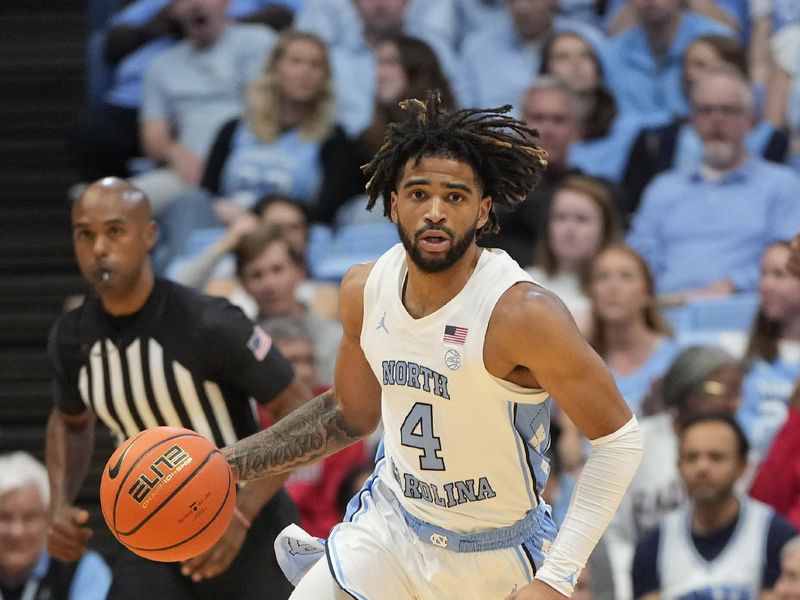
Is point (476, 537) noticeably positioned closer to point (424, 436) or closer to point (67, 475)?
point (424, 436)

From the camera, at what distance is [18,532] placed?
247 inches

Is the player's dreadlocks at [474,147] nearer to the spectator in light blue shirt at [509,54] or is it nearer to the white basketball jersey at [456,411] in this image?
the white basketball jersey at [456,411]

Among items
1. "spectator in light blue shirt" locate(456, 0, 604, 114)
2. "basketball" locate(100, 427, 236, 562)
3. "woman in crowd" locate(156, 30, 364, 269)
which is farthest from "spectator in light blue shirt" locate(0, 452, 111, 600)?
"spectator in light blue shirt" locate(456, 0, 604, 114)

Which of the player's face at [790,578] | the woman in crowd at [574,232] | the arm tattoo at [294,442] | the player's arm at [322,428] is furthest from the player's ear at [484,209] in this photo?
the woman in crowd at [574,232]

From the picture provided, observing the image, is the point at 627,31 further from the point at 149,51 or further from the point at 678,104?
the point at 149,51

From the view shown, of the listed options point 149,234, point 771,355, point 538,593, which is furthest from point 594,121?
point 538,593

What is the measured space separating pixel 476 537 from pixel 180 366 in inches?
50.0

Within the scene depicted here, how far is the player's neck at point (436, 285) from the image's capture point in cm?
415

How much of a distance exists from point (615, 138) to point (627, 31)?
31.3 inches

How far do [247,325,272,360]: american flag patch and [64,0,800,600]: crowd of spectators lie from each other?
1.80m

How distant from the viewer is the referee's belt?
424 cm

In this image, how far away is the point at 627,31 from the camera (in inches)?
343

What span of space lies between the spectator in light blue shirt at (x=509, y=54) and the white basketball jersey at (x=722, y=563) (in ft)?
10.6

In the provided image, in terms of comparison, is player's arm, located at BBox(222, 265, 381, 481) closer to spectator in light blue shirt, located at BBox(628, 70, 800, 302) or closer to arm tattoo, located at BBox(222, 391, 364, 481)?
arm tattoo, located at BBox(222, 391, 364, 481)
